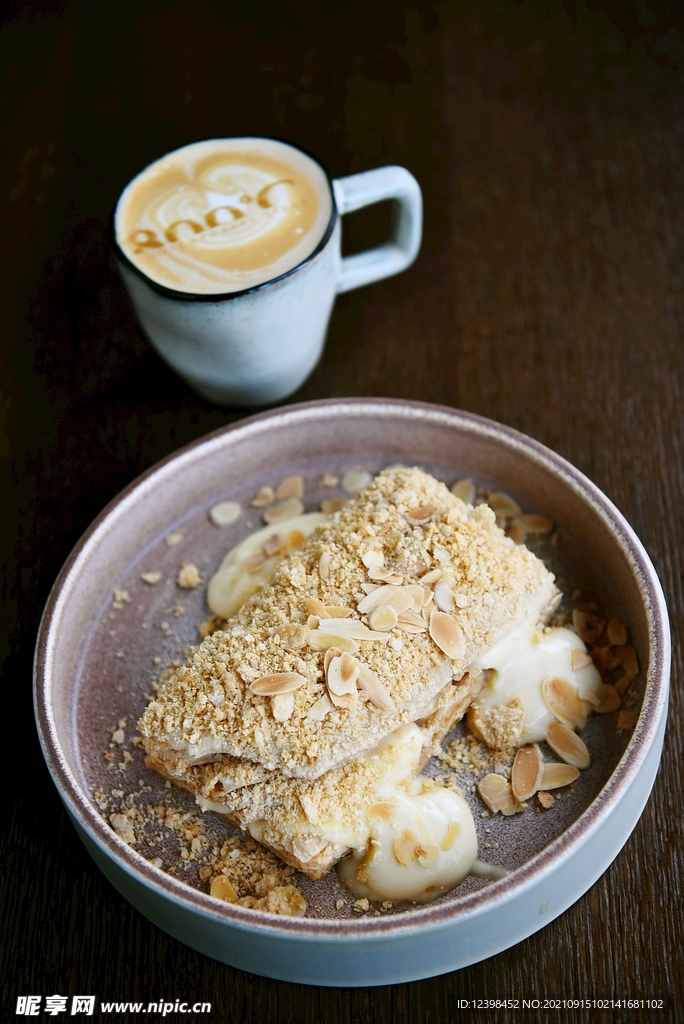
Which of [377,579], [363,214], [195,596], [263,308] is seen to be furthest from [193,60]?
[377,579]

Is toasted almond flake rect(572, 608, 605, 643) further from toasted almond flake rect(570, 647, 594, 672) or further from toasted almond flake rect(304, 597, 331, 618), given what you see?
toasted almond flake rect(304, 597, 331, 618)

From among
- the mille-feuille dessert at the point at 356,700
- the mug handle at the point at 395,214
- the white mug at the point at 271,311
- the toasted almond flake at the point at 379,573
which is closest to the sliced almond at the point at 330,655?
the mille-feuille dessert at the point at 356,700

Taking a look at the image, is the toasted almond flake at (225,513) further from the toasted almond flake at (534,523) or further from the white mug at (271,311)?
the toasted almond flake at (534,523)

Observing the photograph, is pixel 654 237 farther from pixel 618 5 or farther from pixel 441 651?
pixel 441 651

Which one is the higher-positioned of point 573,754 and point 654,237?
point 654,237

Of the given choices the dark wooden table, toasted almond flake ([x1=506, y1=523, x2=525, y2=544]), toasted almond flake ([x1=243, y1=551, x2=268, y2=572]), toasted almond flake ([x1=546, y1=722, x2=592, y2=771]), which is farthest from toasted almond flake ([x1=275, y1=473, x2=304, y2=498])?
toasted almond flake ([x1=546, y1=722, x2=592, y2=771])

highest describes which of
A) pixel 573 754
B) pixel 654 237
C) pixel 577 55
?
pixel 577 55

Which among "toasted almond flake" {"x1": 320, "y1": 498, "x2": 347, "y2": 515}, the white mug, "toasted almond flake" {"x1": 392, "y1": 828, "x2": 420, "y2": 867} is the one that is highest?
the white mug
